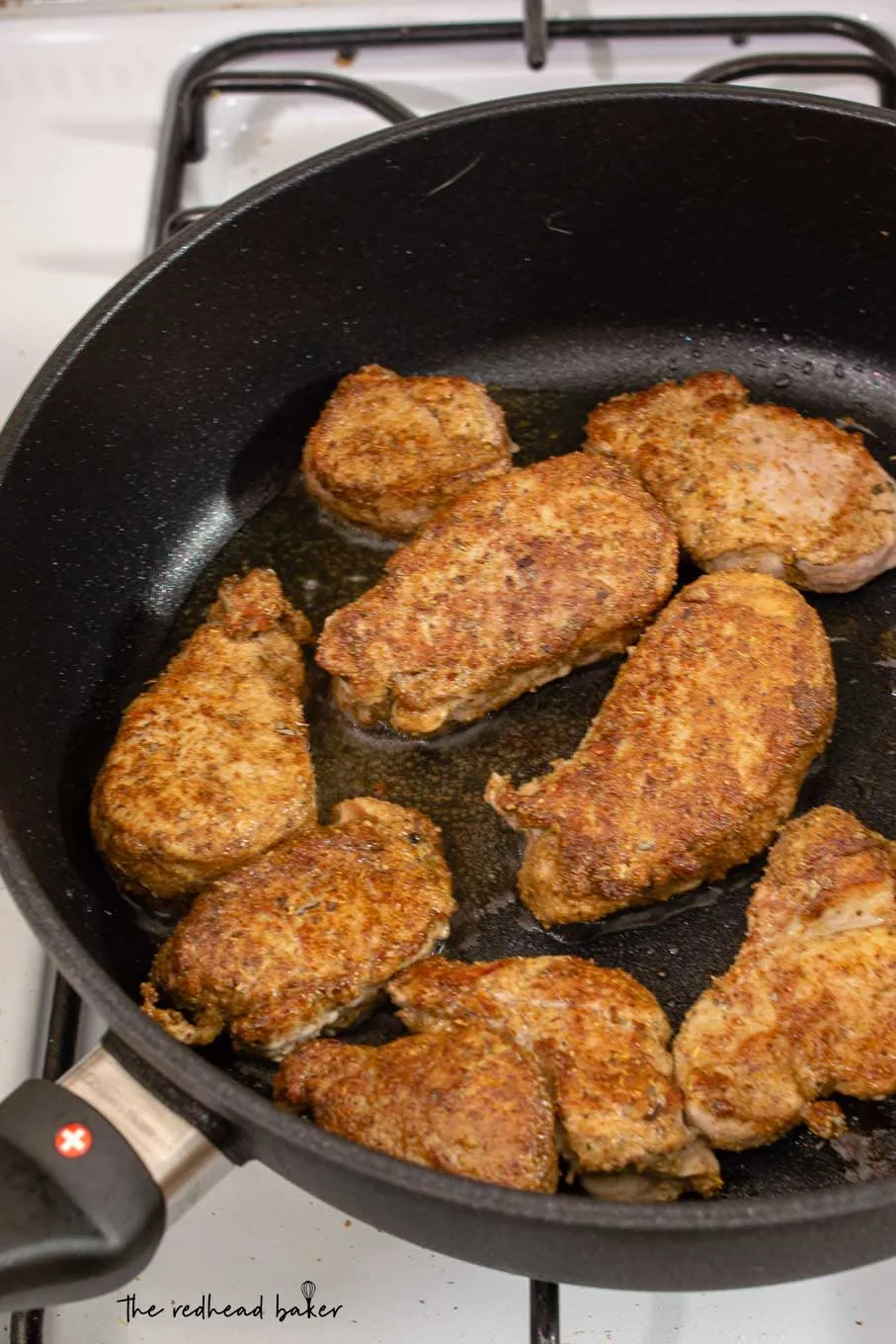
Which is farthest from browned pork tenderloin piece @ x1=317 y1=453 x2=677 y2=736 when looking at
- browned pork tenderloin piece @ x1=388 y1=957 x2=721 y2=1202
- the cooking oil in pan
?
browned pork tenderloin piece @ x1=388 y1=957 x2=721 y2=1202

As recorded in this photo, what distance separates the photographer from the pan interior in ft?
4.05

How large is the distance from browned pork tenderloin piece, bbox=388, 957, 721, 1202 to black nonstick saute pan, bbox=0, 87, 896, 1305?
0.26ft

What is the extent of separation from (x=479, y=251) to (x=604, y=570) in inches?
19.6

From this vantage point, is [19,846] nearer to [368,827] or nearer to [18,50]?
[368,827]

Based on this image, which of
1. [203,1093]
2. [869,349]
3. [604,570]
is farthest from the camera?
[869,349]

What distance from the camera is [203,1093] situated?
88 cm

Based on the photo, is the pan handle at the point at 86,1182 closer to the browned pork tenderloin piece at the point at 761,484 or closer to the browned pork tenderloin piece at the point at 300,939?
the browned pork tenderloin piece at the point at 300,939

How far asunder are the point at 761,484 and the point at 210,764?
27.3 inches

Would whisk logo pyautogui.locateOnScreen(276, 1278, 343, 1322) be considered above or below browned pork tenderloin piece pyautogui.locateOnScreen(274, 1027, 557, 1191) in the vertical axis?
below

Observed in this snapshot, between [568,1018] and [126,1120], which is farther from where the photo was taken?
[568,1018]

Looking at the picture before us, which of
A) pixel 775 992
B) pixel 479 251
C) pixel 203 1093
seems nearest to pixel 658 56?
pixel 479 251

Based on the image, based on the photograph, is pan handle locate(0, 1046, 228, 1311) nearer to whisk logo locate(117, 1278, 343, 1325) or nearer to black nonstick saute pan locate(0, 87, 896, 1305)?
black nonstick saute pan locate(0, 87, 896, 1305)

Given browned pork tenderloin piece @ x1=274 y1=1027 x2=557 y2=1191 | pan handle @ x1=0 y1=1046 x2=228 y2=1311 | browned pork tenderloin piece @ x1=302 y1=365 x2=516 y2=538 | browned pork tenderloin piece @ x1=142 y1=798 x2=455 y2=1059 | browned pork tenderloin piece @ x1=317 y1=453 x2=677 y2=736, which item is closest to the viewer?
pan handle @ x1=0 y1=1046 x2=228 y2=1311

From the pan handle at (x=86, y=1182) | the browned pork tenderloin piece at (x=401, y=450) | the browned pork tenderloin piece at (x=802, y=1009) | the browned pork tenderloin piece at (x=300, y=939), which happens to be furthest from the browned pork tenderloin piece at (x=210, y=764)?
the browned pork tenderloin piece at (x=802, y=1009)
